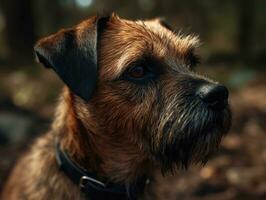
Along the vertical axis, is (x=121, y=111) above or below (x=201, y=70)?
above

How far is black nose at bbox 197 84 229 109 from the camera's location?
4.55 metres

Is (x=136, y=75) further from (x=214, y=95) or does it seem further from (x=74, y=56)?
(x=214, y=95)

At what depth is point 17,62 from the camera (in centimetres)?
1497

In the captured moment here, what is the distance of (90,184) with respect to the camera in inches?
197

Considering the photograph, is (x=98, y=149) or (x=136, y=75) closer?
(x=136, y=75)

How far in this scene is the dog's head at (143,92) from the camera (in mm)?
4656

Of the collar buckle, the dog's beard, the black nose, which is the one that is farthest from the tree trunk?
the black nose

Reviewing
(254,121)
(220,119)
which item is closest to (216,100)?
(220,119)

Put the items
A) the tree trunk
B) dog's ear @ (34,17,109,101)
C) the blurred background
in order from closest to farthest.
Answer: dog's ear @ (34,17,109,101)
the blurred background
the tree trunk

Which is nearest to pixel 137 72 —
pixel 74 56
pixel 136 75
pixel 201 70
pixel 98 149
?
A: pixel 136 75

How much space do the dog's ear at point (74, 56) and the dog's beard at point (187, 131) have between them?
62cm

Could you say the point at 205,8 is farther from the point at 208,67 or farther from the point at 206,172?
the point at 206,172

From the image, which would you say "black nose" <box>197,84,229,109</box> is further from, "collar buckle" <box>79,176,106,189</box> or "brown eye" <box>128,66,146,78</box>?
"collar buckle" <box>79,176,106,189</box>

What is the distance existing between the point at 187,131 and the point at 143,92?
48cm
